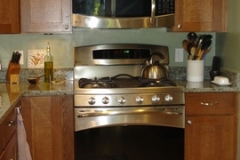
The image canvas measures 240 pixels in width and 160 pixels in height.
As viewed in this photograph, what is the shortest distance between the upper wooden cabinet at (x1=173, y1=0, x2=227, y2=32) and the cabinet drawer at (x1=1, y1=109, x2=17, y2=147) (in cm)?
135

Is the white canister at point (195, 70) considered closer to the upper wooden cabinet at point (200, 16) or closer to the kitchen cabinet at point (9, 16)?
the upper wooden cabinet at point (200, 16)

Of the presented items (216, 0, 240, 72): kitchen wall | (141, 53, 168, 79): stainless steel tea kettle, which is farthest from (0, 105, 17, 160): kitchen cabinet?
(216, 0, 240, 72): kitchen wall

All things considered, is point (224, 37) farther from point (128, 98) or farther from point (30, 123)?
point (30, 123)

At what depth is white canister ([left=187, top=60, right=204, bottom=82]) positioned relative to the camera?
10.1ft

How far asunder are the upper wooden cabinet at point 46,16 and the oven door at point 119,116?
0.66 meters

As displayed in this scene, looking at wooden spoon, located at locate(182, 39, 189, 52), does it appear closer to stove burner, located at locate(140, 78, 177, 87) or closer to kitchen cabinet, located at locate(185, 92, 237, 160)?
stove burner, located at locate(140, 78, 177, 87)

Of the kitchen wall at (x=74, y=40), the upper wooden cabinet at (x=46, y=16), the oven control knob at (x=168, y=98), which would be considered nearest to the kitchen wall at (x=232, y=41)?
the kitchen wall at (x=74, y=40)

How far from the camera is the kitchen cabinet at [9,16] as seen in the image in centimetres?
284

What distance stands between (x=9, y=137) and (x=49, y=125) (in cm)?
49

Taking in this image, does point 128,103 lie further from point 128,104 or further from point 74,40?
Result: point 74,40

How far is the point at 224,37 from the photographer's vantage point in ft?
10.3

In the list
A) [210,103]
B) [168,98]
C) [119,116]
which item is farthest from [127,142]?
[210,103]

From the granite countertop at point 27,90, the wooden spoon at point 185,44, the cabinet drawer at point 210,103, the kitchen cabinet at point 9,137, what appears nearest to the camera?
the kitchen cabinet at point 9,137

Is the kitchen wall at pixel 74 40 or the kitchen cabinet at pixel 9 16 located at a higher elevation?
the kitchen cabinet at pixel 9 16
